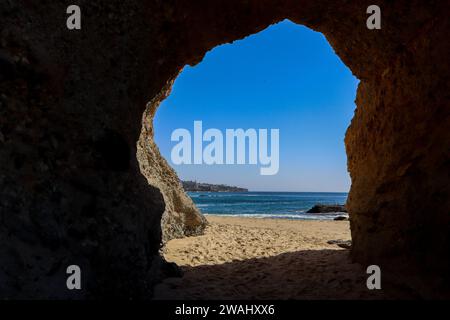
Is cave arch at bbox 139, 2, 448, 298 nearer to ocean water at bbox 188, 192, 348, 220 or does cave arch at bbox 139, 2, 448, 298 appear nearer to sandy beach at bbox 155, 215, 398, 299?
sandy beach at bbox 155, 215, 398, 299

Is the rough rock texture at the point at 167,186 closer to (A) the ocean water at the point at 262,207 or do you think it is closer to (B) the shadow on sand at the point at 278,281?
(B) the shadow on sand at the point at 278,281

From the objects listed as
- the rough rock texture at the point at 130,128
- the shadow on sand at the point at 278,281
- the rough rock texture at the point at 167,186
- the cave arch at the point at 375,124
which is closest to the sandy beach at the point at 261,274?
the shadow on sand at the point at 278,281

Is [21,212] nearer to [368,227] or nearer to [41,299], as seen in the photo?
[41,299]

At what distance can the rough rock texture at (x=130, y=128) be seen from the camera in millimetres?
A: 3395

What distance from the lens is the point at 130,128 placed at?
4242 mm

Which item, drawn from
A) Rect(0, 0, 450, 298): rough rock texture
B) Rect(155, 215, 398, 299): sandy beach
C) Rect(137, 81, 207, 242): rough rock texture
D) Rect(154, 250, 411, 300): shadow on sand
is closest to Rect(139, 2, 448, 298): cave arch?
Rect(0, 0, 450, 298): rough rock texture

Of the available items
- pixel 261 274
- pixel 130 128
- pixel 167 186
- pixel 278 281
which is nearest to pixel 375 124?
pixel 278 281

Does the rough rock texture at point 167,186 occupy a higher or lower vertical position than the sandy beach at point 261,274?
higher

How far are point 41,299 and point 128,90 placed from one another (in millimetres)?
2605

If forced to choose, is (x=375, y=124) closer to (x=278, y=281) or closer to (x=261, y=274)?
(x=278, y=281)

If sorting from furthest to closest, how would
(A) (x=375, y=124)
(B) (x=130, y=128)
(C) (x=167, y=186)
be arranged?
(C) (x=167, y=186) < (A) (x=375, y=124) < (B) (x=130, y=128)

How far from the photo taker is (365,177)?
5.79 m

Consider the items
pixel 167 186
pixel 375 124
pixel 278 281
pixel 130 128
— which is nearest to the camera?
pixel 130 128
